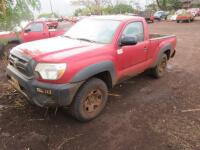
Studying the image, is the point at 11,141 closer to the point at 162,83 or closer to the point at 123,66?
the point at 123,66

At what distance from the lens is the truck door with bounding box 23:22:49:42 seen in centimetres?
984

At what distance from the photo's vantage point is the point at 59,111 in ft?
15.0

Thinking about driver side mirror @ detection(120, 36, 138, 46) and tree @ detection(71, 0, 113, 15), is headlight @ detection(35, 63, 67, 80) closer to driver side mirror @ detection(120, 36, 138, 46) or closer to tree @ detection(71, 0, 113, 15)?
driver side mirror @ detection(120, 36, 138, 46)

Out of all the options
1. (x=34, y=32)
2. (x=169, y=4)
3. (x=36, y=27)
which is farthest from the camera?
(x=169, y=4)

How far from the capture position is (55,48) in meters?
4.22

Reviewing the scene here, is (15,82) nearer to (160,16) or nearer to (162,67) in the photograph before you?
(162,67)

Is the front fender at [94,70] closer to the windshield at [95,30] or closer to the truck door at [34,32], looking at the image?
the windshield at [95,30]

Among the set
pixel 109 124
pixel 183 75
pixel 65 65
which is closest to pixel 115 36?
pixel 65 65

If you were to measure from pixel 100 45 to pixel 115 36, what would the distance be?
15.7 inches

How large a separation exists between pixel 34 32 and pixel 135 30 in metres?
6.04

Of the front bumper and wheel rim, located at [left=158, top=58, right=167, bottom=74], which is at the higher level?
the front bumper

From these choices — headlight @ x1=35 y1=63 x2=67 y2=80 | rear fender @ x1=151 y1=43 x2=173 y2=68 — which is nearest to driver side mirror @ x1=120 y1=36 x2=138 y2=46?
headlight @ x1=35 y1=63 x2=67 y2=80

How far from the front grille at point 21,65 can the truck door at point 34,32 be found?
570 centimetres

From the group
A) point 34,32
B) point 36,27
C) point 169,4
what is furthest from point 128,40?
point 169,4
